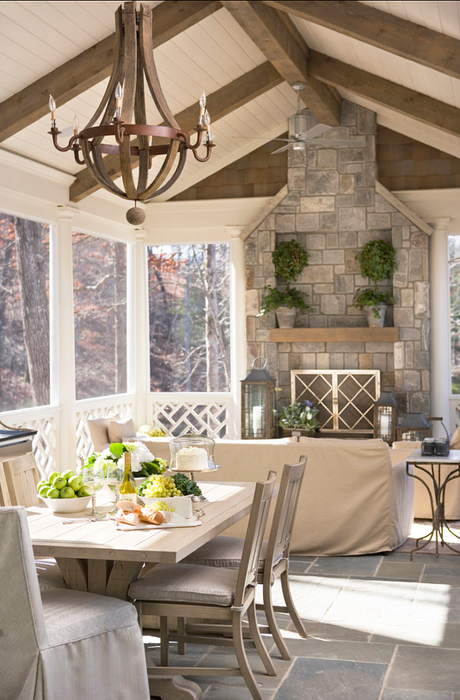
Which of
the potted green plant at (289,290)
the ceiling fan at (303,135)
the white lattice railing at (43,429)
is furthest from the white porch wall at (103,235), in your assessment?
the ceiling fan at (303,135)

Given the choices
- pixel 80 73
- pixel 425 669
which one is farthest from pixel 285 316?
pixel 425 669

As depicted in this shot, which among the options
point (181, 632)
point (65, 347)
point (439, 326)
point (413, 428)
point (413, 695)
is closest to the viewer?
point (413, 695)

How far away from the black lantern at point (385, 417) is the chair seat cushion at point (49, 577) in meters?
6.02

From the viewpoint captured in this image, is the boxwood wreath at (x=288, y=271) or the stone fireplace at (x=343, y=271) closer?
the stone fireplace at (x=343, y=271)

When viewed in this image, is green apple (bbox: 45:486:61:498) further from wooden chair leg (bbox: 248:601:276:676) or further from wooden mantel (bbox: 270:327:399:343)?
wooden mantel (bbox: 270:327:399:343)

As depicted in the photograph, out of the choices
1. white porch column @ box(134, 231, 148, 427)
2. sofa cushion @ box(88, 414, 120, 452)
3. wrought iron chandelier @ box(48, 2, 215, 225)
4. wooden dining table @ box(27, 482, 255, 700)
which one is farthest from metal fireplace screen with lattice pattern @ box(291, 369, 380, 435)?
wrought iron chandelier @ box(48, 2, 215, 225)

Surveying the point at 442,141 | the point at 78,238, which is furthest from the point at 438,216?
the point at 78,238

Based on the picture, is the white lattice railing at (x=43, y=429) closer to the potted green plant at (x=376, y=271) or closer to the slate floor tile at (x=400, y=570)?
the slate floor tile at (x=400, y=570)

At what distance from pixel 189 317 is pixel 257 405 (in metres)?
1.72

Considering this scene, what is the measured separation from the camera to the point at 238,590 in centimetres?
327

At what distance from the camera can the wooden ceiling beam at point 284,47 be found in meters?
6.49

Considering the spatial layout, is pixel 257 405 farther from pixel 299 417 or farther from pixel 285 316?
pixel 285 316

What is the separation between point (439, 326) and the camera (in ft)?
32.1

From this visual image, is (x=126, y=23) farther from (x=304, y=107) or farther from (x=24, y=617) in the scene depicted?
(x=304, y=107)
